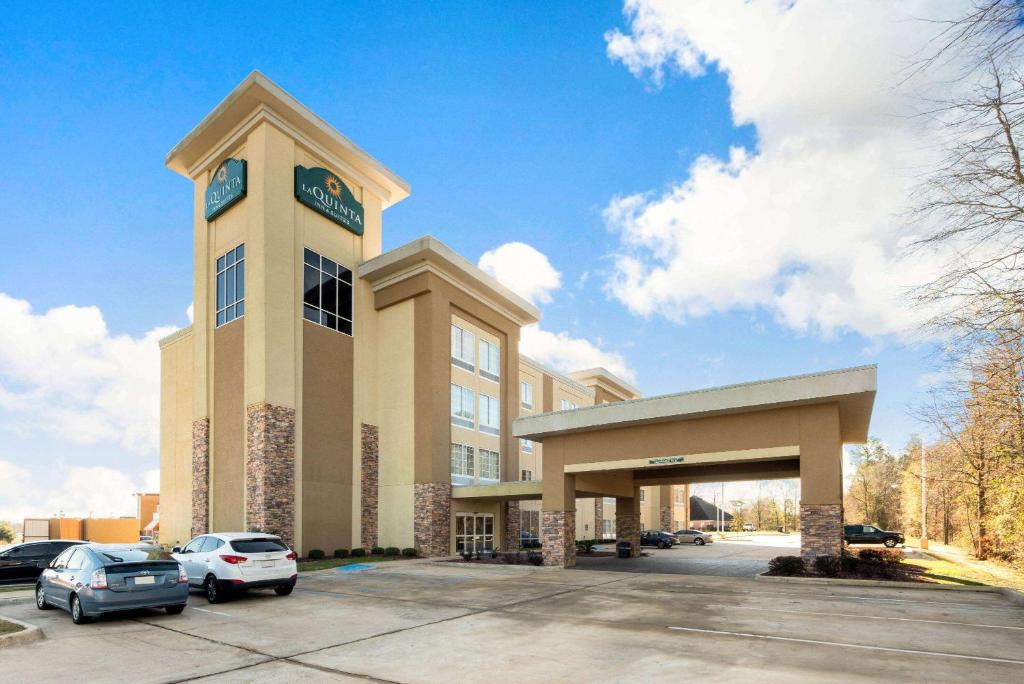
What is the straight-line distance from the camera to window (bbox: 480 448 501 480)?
35594mm

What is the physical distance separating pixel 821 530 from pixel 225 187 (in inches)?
1097

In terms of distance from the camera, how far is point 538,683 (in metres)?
7.95

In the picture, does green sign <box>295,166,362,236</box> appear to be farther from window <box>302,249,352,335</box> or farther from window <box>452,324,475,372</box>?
window <box>452,324,475,372</box>

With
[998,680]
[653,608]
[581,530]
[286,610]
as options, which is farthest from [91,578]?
[581,530]

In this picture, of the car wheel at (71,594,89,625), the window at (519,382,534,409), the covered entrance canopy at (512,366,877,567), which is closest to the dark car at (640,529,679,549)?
the window at (519,382,534,409)

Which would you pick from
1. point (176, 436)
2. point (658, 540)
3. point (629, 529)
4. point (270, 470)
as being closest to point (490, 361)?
point (629, 529)

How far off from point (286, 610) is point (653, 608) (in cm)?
770

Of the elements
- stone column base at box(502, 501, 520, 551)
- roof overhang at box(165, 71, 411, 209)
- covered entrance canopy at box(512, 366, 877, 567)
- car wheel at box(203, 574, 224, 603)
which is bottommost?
stone column base at box(502, 501, 520, 551)

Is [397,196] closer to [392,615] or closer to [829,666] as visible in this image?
[392,615]

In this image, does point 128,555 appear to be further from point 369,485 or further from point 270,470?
point 369,485

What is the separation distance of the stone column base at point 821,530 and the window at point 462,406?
18.3 meters

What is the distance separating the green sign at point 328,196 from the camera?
3022 cm

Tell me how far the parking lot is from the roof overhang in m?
20.6

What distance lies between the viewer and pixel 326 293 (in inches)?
1222
